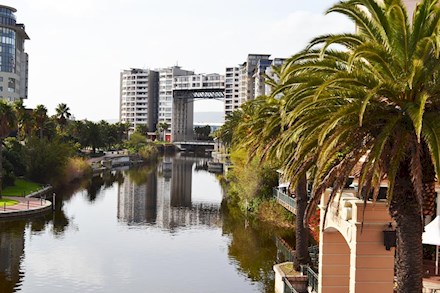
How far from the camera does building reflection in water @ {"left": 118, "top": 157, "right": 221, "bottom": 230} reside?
58.7 meters

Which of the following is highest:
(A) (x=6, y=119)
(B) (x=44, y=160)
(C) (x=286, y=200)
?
(A) (x=6, y=119)

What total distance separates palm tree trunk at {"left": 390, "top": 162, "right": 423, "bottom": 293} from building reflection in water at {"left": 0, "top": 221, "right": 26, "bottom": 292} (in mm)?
24653

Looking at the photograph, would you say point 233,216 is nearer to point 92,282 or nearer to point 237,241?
point 237,241

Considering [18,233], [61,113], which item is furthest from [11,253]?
[61,113]

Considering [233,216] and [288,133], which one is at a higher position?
[288,133]

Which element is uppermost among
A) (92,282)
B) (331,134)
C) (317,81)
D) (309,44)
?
(309,44)

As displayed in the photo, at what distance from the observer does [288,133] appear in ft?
51.1

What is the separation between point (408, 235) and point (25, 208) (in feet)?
158

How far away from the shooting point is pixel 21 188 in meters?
70.8

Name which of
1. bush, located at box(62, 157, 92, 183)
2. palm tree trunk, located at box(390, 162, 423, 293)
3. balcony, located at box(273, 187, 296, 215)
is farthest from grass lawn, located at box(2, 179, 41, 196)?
palm tree trunk, located at box(390, 162, 423, 293)

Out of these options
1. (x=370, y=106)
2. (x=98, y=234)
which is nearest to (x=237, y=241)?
(x=98, y=234)

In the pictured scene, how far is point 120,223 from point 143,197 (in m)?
20.5

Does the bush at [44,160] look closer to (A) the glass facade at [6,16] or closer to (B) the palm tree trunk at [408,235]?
(B) the palm tree trunk at [408,235]

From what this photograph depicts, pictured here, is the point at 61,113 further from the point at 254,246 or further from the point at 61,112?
the point at 254,246
